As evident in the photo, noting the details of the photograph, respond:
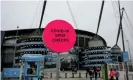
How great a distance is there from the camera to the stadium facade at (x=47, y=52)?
3243 inches

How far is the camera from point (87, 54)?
313ft

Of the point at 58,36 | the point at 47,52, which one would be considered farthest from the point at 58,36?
the point at 47,52

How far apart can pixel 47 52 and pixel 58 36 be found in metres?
75.1

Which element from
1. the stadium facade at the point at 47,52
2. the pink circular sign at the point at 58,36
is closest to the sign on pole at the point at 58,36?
the pink circular sign at the point at 58,36

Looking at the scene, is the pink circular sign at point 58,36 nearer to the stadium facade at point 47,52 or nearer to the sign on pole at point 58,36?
the sign on pole at point 58,36

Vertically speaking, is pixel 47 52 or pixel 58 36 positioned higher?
pixel 47 52

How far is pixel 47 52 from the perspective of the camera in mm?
80562

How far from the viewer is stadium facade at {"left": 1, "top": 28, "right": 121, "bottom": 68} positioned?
82.4m

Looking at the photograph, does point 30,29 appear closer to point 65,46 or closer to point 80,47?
point 80,47

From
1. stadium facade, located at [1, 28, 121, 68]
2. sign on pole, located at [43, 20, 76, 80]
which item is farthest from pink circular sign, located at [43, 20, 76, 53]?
stadium facade, located at [1, 28, 121, 68]

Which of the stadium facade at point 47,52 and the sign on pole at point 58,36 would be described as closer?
the sign on pole at point 58,36

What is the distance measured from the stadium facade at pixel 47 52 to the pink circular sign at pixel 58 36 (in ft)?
236

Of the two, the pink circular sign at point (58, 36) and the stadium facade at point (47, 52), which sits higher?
the stadium facade at point (47, 52)

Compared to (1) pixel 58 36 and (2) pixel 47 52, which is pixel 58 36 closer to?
(1) pixel 58 36
